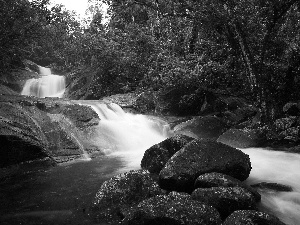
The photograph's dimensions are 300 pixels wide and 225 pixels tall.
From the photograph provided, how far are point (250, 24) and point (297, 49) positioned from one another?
313 centimetres

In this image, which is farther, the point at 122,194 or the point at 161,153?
the point at 161,153

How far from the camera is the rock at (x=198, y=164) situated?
18.9 ft

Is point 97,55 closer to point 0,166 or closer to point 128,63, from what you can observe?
point 128,63

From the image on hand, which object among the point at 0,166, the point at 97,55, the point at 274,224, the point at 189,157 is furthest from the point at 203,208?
the point at 97,55

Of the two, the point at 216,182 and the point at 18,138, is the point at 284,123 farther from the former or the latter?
the point at 18,138

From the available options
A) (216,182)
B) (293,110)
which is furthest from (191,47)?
(216,182)

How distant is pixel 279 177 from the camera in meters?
7.17

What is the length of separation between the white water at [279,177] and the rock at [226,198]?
34.2 inches

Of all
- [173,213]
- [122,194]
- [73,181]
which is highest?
[173,213]

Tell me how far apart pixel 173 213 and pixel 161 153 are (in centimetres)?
322

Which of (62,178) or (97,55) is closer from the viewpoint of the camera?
(62,178)

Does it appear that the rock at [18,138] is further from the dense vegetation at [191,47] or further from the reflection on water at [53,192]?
the dense vegetation at [191,47]

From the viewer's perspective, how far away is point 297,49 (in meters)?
12.8

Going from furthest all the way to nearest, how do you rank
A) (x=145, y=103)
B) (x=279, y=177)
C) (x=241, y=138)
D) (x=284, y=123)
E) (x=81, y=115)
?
(x=145, y=103), (x=81, y=115), (x=284, y=123), (x=241, y=138), (x=279, y=177)
